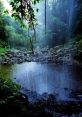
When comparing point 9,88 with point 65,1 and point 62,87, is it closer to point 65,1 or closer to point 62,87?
point 62,87

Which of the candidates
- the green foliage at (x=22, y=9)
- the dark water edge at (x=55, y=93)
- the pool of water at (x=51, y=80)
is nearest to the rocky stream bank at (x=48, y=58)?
the pool of water at (x=51, y=80)

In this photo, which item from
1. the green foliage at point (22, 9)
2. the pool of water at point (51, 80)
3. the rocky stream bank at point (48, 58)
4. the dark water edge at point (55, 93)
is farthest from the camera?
the rocky stream bank at point (48, 58)

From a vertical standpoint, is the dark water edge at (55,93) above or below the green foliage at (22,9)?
below

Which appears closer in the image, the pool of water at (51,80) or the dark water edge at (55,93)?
the dark water edge at (55,93)

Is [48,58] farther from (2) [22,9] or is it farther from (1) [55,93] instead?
(2) [22,9]

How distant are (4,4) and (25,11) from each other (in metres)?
28.6

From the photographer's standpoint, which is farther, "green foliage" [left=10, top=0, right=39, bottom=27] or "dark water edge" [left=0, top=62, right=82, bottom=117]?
"dark water edge" [left=0, top=62, right=82, bottom=117]

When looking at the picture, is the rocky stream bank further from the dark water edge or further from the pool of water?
the dark water edge

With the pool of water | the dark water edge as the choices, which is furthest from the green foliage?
the pool of water

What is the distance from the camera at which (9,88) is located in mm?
6973

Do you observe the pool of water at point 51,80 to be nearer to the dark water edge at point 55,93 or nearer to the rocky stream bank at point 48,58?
the dark water edge at point 55,93

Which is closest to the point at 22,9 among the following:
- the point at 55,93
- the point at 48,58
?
the point at 55,93

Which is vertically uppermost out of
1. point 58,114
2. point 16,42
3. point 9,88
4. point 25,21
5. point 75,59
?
point 25,21

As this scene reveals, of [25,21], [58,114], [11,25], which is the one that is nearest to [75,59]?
[58,114]
